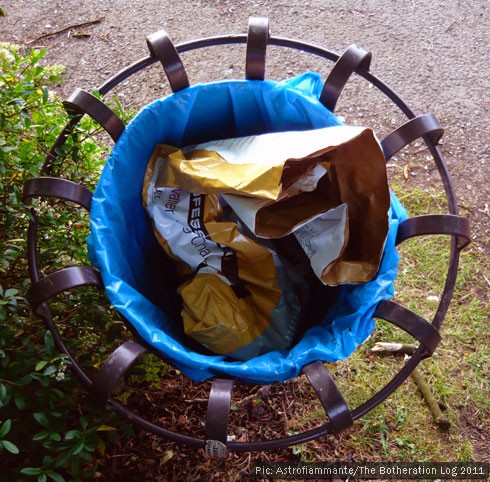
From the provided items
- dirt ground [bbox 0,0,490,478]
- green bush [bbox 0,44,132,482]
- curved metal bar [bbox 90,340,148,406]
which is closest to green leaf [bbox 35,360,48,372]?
green bush [bbox 0,44,132,482]

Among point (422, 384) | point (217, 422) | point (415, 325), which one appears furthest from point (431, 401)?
point (217, 422)

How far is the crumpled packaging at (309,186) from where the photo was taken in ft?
3.39

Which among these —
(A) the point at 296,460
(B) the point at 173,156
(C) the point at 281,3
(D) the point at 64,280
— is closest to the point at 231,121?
(B) the point at 173,156

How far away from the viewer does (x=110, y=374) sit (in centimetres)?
85

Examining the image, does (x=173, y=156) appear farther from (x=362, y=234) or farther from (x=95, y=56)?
(x=95, y=56)

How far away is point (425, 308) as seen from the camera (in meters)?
1.54

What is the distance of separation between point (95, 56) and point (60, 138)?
1108mm

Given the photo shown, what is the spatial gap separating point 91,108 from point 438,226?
68 centimetres

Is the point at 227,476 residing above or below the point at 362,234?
below

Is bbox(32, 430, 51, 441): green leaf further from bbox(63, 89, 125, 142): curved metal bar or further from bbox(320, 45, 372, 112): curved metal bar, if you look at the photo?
bbox(320, 45, 372, 112): curved metal bar

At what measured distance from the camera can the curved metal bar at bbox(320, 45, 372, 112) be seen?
1.05m

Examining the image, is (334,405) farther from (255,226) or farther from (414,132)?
(414,132)

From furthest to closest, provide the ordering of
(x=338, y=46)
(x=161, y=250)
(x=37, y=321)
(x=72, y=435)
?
1. (x=338, y=46)
2. (x=161, y=250)
3. (x=37, y=321)
4. (x=72, y=435)

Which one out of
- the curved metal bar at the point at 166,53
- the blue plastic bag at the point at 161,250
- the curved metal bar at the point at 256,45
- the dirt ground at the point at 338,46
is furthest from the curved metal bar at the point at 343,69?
the dirt ground at the point at 338,46
